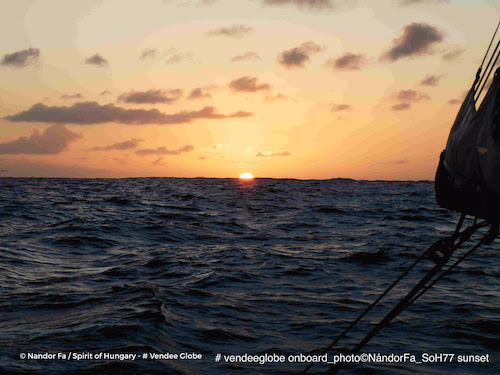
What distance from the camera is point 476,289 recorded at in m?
14.2

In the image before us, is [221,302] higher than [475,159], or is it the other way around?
[475,159]

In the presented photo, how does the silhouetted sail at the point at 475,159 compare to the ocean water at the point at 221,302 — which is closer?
the silhouetted sail at the point at 475,159

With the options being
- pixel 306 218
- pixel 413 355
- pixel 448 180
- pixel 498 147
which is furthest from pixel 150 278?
pixel 306 218

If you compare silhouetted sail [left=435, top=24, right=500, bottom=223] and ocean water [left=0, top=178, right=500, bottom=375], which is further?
ocean water [left=0, top=178, right=500, bottom=375]

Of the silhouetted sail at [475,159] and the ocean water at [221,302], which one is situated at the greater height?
the silhouetted sail at [475,159]

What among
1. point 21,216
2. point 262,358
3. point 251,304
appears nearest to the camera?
point 262,358

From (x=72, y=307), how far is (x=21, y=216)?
24667mm

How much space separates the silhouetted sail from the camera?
451 centimetres

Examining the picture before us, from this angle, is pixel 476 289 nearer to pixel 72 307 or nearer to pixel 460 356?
pixel 460 356

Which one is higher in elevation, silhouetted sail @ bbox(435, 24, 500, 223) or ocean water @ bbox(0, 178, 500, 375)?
silhouetted sail @ bbox(435, 24, 500, 223)

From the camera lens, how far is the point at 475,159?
4.89 m

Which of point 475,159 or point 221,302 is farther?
point 221,302

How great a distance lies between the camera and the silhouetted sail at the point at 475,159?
14.8 feet

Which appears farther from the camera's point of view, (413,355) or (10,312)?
(10,312)
